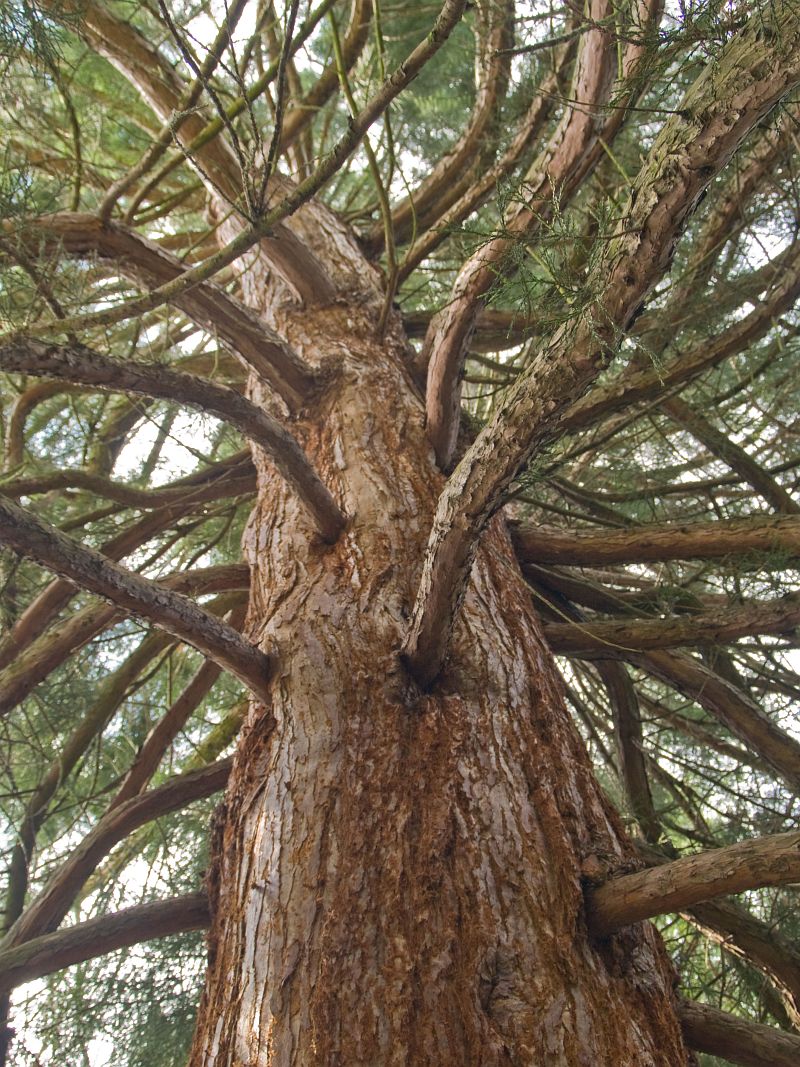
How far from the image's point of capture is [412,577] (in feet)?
5.50

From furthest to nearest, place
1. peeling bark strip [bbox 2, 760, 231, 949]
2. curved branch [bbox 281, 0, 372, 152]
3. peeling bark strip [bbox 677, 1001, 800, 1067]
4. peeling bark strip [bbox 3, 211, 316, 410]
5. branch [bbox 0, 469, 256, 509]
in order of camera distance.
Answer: curved branch [bbox 281, 0, 372, 152] < branch [bbox 0, 469, 256, 509] < peeling bark strip [bbox 3, 211, 316, 410] < peeling bark strip [bbox 2, 760, 231, 949] < peeling bark strip [bbox 677, 1001, 800, 1067]

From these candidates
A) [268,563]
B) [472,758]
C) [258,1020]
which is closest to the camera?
[258,1020]

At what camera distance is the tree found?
1.09 meters

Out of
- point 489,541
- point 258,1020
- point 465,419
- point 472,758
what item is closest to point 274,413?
point 465,419

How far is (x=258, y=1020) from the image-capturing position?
1104 millimetres

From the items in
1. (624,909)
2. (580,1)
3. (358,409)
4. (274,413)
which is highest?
(580,1)

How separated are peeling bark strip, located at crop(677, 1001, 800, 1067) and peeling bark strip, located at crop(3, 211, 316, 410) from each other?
5.36 feet

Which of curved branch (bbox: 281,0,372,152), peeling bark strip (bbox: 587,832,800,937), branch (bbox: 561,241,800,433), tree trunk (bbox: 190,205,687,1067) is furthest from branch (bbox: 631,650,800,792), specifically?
curved branch (bbox: 281,0,372,152)

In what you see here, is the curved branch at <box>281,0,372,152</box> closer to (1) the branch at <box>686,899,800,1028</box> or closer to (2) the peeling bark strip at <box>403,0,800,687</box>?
(2) the peeling bark strip at <box>403,0,800,687</box>

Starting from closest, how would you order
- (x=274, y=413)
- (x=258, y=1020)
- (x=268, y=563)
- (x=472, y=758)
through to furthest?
(x=258, y=1020) < (x=472, y=758) < (x=268, y=563) < (x=274, y=413)

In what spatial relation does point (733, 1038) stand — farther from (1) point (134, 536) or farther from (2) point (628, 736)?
(1) point (134, 536)

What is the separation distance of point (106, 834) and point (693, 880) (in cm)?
131

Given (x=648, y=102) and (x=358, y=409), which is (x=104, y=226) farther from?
(x=648, y=102)

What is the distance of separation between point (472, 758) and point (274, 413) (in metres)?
1.31
